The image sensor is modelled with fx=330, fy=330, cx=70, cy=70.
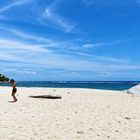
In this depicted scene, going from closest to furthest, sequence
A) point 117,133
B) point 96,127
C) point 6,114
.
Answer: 1. point 117,133
2. point 96,127
3. point 6,114

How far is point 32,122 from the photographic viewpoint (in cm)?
1448

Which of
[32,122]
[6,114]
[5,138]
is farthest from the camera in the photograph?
[6,114]

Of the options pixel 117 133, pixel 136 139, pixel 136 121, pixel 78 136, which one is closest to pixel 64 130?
pixel 78 136

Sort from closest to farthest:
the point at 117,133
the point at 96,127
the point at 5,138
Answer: the point at 5,138
the point at 117,133
the point at 96,127

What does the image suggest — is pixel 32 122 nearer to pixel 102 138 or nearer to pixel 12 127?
pixel 12 127

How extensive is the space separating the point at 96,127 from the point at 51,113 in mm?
4694

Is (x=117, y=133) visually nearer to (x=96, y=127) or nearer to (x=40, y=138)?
(x=96, y=127)

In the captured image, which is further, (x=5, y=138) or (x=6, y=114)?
(x=6, y=114)

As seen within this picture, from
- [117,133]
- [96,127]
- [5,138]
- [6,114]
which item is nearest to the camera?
[5,138]

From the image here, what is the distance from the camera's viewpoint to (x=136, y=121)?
15.4m

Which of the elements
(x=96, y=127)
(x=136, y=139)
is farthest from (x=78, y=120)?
(x=136, y=139)

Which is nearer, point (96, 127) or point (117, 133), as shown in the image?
point (117, 133)

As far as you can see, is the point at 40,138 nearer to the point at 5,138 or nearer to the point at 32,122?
the point at 5,138

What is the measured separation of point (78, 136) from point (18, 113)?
6.38 m
